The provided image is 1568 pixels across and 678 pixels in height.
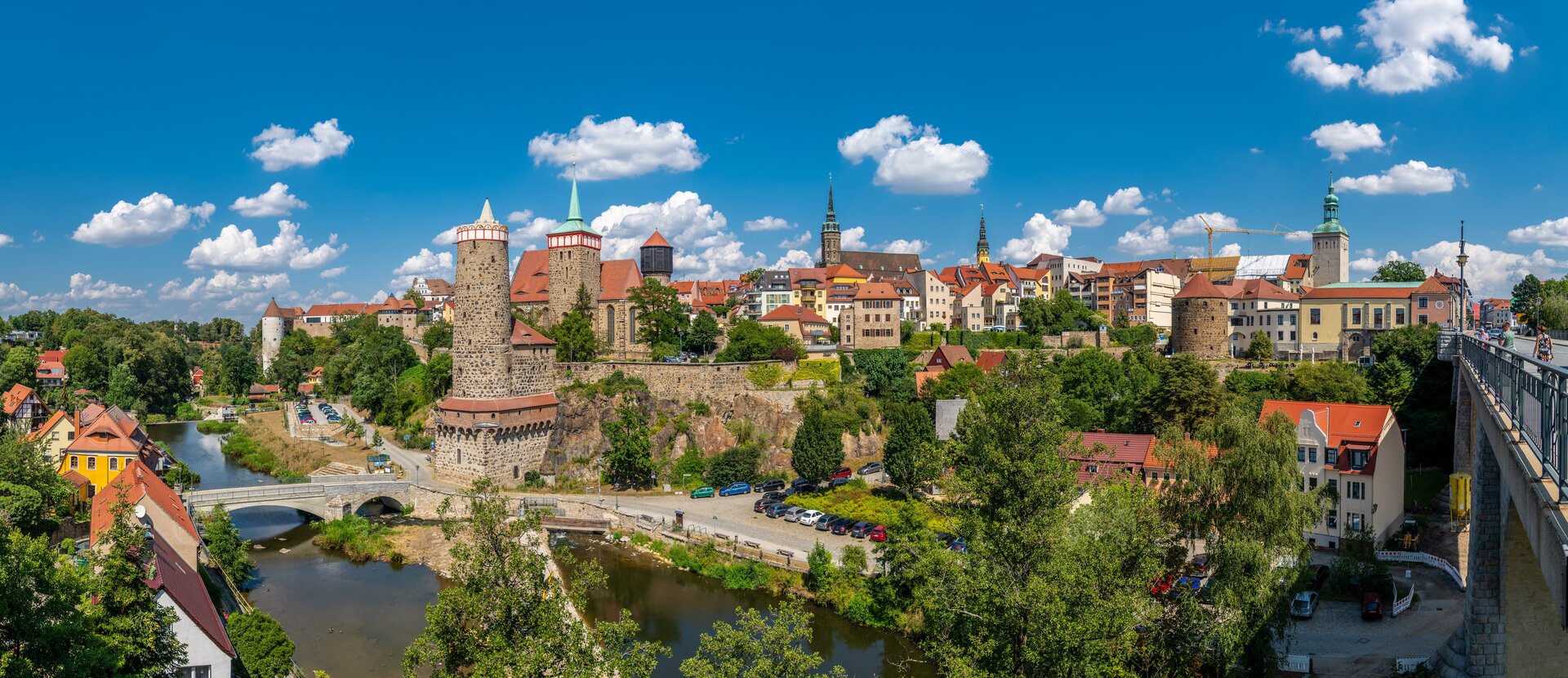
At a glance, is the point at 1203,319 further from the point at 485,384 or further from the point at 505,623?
the point at 505,623

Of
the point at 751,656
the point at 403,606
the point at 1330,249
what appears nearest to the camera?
the point at 751,656

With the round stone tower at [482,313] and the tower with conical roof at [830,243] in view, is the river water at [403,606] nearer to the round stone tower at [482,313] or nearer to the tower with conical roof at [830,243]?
the round stone tower at [482,313]

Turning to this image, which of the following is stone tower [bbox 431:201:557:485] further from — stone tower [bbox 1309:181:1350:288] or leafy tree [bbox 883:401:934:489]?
stone tower [bbox 1309:181:1350:288]

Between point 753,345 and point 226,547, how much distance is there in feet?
101

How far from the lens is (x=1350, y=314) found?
54438 mm

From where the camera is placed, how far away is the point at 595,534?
37406mm

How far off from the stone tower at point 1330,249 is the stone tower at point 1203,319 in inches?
1209

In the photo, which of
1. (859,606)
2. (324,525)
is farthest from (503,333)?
(859,606)

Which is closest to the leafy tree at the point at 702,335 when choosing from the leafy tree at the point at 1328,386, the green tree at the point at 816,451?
the green tree at the point at 816,451

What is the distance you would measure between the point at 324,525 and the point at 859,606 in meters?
23.3

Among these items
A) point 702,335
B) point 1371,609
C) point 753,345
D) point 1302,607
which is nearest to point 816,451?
point 753,345

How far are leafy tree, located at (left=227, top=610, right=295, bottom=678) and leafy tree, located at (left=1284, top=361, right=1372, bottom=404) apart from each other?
4395cm

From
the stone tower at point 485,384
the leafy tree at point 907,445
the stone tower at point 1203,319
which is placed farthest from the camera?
the stone tower at point 1203,319

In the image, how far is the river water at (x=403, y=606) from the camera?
25.0 metres
